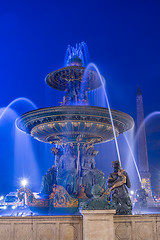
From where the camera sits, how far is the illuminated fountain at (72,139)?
9570 mm

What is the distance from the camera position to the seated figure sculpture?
24.4 ft

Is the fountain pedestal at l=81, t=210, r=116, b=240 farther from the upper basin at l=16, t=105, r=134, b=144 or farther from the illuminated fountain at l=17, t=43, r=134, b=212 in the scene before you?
the upper basin at l=16, t=105, r=134, b=144

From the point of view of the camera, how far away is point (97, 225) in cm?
549

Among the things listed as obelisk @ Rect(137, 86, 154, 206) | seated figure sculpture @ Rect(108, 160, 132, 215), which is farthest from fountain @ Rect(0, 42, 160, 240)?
obelisk @ Rect(137, 86, 154, 206)

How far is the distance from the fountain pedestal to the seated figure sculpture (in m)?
1.74

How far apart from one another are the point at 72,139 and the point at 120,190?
3.95 m

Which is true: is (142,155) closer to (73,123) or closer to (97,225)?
(73,123)

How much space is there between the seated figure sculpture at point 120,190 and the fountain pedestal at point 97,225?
5.71 feet

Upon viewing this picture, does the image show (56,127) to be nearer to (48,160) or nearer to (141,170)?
(141,170)

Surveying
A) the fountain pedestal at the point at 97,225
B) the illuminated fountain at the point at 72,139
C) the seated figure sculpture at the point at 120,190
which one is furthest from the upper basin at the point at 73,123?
the fountain pedestal at the point at 97,225

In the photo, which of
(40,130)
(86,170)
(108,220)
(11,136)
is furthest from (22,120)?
(11,136)

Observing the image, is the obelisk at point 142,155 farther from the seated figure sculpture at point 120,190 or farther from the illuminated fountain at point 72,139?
the seated figure sculpture at point 120,190

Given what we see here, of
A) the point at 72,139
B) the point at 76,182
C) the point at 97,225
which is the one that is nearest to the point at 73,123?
Result: the point at 72,139

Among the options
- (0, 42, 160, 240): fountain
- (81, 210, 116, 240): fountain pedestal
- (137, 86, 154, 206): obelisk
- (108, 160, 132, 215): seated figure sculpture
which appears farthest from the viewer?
(137, 86, 154, 206): obelisk
